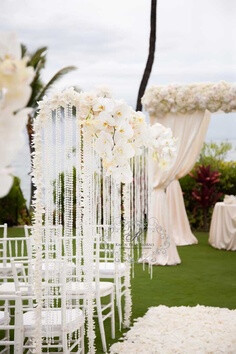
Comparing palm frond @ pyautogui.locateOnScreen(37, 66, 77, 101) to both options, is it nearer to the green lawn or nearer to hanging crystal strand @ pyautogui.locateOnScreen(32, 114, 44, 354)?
the green lawn

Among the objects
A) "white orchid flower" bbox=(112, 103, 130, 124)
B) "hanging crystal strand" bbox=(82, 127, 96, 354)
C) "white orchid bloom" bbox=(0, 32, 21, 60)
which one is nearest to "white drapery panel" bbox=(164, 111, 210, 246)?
"hanging crystal strand" bbox=(82, 127, 96, 354)

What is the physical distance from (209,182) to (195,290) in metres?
4.74

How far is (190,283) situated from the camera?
7.15m

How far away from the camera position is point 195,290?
6.77m

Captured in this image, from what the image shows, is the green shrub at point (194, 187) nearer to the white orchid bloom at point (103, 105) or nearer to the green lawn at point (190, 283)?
the green lawn at point (190, 283)

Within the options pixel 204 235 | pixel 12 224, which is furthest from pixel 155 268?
pixel 12 224

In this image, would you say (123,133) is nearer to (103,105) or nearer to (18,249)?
(103,105)

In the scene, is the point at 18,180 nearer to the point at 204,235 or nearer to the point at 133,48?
the point at 204,235

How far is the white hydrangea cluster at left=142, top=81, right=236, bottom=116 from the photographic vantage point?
8523 mm

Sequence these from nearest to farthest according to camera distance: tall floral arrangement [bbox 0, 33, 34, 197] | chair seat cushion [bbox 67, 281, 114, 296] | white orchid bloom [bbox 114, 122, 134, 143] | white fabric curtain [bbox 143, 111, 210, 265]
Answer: tall floral arrangement [bbox 0, 33, 34, 197]
white orchid bloom [bbox 114, 122, 134, 143]
chair seat cushion [bbox 67, 281, 114, 296]
white fabric curtain [bbox 143, 111, 210, 265]

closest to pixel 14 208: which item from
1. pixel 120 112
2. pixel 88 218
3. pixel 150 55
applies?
pixel 150 55

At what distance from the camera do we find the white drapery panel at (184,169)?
898 cm

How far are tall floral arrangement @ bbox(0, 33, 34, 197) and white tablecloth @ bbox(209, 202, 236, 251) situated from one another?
899cm

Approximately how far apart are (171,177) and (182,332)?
386 cm
